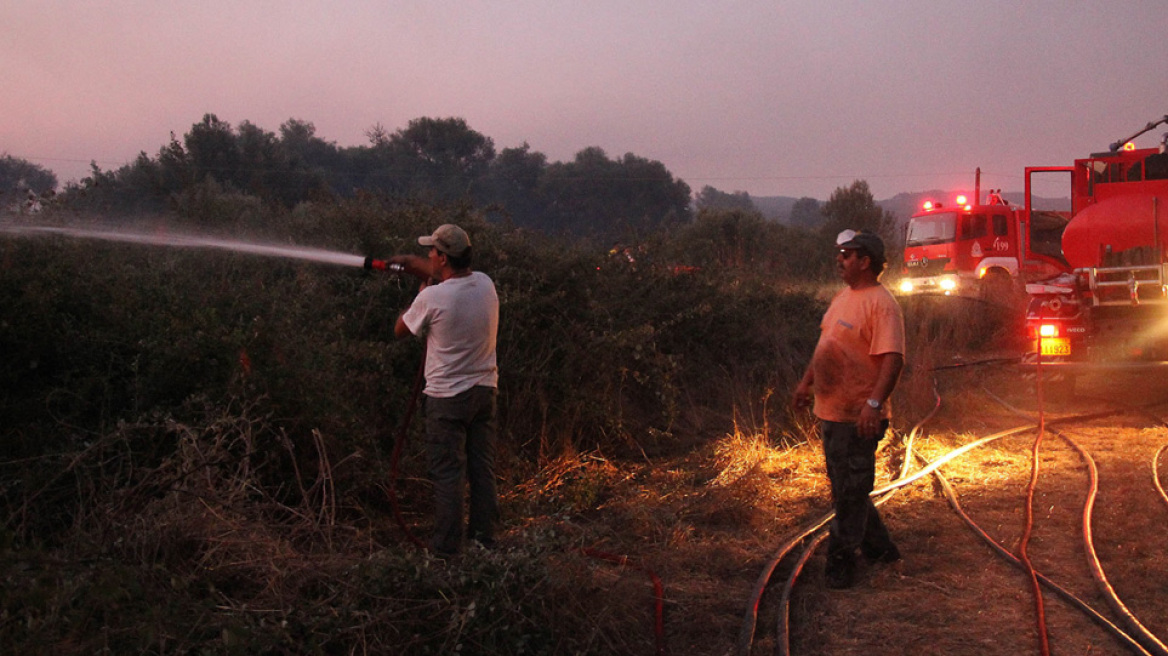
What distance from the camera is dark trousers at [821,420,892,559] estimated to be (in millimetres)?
5398

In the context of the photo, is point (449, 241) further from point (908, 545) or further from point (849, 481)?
point (908, 545)

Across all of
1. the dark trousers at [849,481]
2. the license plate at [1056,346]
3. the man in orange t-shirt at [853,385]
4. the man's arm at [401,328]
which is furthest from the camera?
the license plate at [1056,346]

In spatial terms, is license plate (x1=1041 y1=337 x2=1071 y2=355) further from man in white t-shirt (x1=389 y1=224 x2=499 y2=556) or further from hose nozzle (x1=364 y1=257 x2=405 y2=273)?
hose nozzle (x1=364 y1=257 x2=405 y2=273)

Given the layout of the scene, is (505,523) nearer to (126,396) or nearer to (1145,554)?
(126,396)

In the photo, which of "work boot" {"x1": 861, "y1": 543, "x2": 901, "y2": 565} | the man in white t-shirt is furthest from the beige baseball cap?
"work boot" {"x1": 861, "y1": 543, "x2": 901, "y2": 565}

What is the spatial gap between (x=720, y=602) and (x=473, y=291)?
88.2 inches

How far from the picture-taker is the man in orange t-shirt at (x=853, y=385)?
5.26 metres

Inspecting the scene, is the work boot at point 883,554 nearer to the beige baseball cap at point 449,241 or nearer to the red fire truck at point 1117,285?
the beige baseball cap at point 449,241

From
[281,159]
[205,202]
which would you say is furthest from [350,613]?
[281,159]

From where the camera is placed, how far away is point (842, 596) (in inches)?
210

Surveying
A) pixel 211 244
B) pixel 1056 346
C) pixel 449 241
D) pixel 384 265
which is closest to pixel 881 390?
pixel 449 241

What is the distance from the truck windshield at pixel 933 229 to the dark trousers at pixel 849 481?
20660mm

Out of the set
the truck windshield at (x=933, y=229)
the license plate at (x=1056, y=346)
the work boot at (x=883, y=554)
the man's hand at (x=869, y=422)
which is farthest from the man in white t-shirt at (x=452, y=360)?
the truck windshield at (x=933, y=229)

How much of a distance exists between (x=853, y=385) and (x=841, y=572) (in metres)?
1.08
